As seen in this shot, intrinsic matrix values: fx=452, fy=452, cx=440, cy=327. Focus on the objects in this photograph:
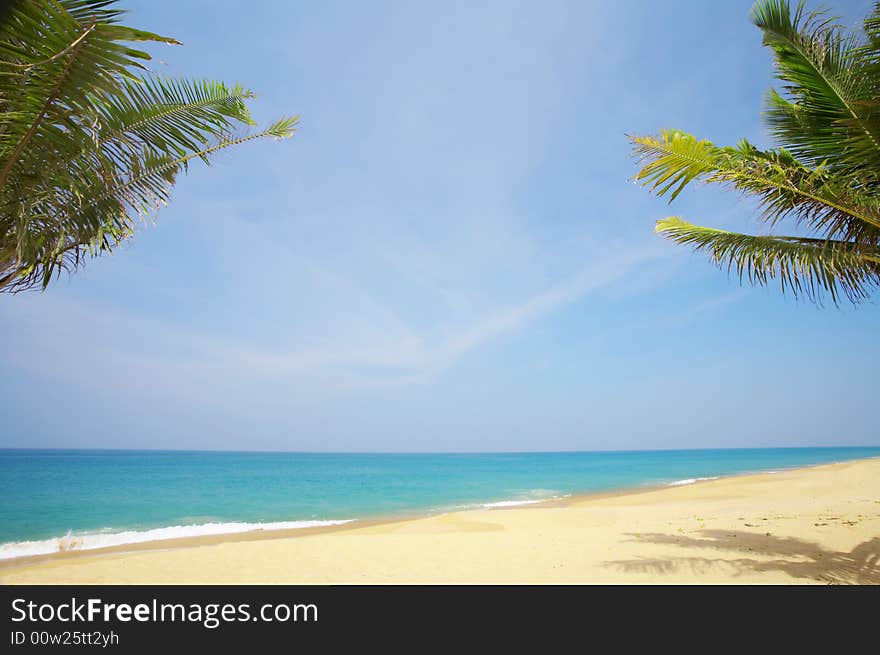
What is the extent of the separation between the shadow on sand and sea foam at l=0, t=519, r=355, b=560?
1111 centimetres

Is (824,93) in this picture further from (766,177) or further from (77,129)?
(77,129)

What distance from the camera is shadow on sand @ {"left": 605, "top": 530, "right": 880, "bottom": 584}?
5.54 metres

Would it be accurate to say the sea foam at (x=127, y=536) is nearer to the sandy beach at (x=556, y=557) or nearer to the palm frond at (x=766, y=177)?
the sandy beach at (x=556, y=557)

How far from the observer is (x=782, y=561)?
20.3 feet

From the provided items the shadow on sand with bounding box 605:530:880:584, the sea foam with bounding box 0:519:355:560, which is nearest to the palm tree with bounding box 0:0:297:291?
the shadow on sand with bounding box 605:530:880:584

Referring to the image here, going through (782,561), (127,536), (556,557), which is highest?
(782,561)

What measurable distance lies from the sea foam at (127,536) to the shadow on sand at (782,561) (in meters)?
11.1

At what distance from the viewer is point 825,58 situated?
4.50 metres

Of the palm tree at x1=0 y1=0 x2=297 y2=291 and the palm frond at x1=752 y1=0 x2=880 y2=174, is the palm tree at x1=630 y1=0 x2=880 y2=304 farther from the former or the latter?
the palm tree at x1=0 y1=0 x2=297 y2=291

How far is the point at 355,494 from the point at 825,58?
1010 inches

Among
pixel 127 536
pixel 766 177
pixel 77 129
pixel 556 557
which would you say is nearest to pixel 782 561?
pixel 556 557

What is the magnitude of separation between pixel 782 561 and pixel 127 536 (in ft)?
50.6
